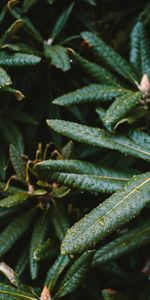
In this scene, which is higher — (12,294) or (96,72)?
(96,72)

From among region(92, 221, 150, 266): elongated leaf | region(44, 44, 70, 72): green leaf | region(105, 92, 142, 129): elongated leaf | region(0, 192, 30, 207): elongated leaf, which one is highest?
region(44, 44, 70, 72): green leaf

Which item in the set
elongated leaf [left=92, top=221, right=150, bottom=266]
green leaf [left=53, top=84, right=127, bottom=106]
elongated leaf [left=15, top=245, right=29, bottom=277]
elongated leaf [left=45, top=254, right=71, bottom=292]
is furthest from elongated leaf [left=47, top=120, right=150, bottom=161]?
elongated leaf [left=15, top=245, right=29, bottom=277]

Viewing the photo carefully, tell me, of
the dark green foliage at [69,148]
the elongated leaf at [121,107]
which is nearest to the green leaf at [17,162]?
the dark green foliage at [69,148]

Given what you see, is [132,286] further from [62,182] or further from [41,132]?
[41,132]

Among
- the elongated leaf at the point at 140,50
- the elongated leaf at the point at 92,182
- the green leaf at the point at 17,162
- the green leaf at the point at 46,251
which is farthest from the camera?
the elongated leaf at the point at 140,50

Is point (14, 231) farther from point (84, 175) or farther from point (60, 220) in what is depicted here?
point (84, 175)

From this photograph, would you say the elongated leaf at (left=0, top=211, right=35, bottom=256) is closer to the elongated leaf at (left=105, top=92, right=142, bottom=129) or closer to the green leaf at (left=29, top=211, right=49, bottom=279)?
the green leaf at (left=29, top=211, right=49, bottom=279)

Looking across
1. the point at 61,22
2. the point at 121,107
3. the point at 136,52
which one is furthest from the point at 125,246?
the point at 61,22

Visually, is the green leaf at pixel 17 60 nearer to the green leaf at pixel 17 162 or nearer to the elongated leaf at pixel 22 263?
the green leaf at pixel 17 162
